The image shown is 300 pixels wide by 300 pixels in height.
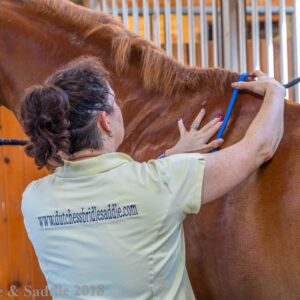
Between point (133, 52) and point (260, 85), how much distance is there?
0.42 metres

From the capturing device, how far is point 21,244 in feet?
7.64

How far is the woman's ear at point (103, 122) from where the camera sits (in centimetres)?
87

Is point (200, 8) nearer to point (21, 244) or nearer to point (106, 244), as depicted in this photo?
point (21, 244)

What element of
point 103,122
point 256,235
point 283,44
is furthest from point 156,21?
point 103,122

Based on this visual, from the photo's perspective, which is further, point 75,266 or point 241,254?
point 241,254

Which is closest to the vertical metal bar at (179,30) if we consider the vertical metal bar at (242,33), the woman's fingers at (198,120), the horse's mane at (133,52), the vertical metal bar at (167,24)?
the vertical metal bar at (167,24)

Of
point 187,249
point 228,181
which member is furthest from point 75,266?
point 187,249

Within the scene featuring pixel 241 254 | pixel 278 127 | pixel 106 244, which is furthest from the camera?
pixel 241 254

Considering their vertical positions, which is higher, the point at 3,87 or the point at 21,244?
the point at 3,87

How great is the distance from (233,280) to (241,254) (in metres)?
0.07

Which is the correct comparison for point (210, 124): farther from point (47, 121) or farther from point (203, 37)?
point (203, 37)

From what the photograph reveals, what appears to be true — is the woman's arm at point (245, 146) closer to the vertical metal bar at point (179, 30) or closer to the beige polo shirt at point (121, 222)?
the beige polo shirt at point (121, 222)

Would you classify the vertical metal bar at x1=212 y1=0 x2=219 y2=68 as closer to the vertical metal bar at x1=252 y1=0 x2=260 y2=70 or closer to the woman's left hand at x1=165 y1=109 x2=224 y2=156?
the vertical metal bar at x1=252 y1=0 x2=260 y2=70

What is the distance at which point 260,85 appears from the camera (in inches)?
45.1
